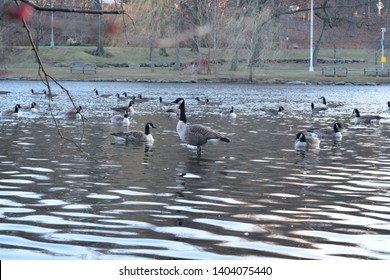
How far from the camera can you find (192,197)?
14.2 metres

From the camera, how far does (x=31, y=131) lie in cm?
2819

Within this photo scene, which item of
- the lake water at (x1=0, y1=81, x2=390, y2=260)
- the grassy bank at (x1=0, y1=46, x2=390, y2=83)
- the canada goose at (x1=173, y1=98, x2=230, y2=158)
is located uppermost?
the grassy bank at (x1=0, y1=46, x2=390, y2=83)

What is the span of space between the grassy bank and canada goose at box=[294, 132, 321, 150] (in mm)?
46933

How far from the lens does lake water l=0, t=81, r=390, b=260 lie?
10.1m

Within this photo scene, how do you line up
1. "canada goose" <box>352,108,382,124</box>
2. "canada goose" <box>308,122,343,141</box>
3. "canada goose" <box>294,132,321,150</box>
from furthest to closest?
1. "canada goose" <box>352,108,382,124</box>
2. "canada goose" <box>308,122,343,141</box>
3. "canada goose" <box>294,132,321,150</box>

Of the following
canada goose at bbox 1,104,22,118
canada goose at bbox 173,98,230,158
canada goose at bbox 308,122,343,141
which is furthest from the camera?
canada goose at bbox 1,104,22,118

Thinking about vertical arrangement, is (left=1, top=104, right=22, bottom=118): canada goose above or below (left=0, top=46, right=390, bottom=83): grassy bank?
below

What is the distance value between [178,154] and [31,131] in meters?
→ 8.85

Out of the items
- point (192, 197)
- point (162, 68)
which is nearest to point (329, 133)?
point (192, 197)

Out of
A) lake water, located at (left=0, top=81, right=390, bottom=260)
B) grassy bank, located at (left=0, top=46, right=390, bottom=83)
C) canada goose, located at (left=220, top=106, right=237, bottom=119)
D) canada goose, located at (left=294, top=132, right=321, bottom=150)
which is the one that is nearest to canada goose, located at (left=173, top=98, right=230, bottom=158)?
lake water, located at (left=0, top=81, right=390, bottom=260)

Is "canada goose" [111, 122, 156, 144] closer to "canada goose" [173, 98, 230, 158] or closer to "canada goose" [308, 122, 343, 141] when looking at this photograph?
"canada goose" [173, 98, 230, 158]

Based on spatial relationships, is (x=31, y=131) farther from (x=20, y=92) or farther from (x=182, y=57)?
(x=182, y=57)

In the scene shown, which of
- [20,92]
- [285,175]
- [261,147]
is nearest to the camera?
[285,175]

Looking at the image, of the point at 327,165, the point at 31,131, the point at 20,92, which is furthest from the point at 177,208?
the point at 20,92
